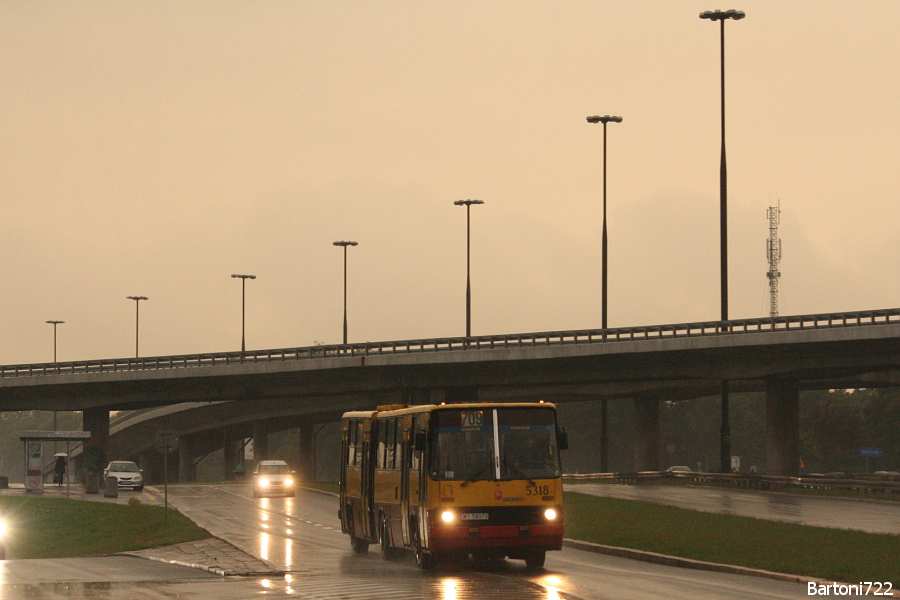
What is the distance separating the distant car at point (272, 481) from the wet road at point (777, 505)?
1166cm

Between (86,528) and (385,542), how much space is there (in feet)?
58.5

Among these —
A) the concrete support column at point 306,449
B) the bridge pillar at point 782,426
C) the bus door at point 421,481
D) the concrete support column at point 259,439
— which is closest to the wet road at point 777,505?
the bridge pillar at point 782,426

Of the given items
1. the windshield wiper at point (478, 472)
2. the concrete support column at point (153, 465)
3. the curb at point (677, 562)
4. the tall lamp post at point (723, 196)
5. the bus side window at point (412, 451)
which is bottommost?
Answer: the concrete support column at point (153, 465)

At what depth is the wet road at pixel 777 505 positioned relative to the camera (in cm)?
3556

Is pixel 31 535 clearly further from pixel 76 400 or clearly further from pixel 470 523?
pixel 76 400

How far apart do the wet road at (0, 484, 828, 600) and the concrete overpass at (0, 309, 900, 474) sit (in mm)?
33348

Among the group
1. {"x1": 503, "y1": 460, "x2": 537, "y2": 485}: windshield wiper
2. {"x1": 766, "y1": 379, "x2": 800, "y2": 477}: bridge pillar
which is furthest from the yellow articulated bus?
{"x1": 766, "y1": 379, "x2": 800, "y2": 477}: bridge pillar

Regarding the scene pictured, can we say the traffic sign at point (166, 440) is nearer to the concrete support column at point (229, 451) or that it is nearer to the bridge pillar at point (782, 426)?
the bridge pillar at point (782, 426)

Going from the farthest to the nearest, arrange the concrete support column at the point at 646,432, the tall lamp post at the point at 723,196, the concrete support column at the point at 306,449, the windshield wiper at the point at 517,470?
the concrete support column at the point at 306,449
the concrete support column at the point at 646,432
the tall lamp post at the point at 723,196
the windshield wiper at the point at 517,470

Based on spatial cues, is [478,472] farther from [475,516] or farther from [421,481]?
[421,481]

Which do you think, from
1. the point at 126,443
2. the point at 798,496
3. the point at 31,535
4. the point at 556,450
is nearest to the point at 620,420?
the point at 126,443

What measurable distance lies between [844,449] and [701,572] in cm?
12287

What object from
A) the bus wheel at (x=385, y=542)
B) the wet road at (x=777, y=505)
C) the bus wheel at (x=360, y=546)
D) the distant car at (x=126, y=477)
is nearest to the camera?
the bus wheel at (x=385, y=542)

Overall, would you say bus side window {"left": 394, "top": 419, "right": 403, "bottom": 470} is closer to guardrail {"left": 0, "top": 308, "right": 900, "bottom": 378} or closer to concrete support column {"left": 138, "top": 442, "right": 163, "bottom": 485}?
guardrail {"left": 0, "top": 308, "right": 900, "bottom": 378}
